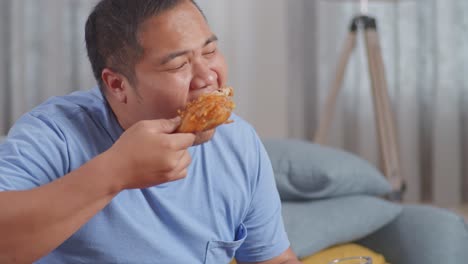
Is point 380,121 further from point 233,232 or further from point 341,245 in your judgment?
point 233,232

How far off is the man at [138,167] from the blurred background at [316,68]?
230 cm

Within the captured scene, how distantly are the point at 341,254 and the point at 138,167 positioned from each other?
102cm

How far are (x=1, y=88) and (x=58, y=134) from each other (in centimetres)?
248

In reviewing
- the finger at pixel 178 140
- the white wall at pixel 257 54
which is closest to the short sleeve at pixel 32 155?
the finger at pixel 178 140

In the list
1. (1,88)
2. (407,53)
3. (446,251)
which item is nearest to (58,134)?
(446,251)

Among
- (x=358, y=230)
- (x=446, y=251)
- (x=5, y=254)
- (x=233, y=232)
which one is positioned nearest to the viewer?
(x=5, y=254)

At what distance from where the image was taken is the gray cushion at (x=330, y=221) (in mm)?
1875

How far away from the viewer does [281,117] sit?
3.71 meters

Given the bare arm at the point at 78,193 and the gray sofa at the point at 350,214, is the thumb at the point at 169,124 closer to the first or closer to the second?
the bare arm at the point at 78,193

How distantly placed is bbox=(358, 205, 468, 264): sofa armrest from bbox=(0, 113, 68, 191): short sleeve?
0.97m

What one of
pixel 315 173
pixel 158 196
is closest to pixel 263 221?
pixel 158 196

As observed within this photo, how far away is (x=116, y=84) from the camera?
1191mm

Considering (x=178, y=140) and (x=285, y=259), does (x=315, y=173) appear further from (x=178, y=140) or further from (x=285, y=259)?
(x=178, y=140)

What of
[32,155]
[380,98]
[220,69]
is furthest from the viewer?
[380,98]
